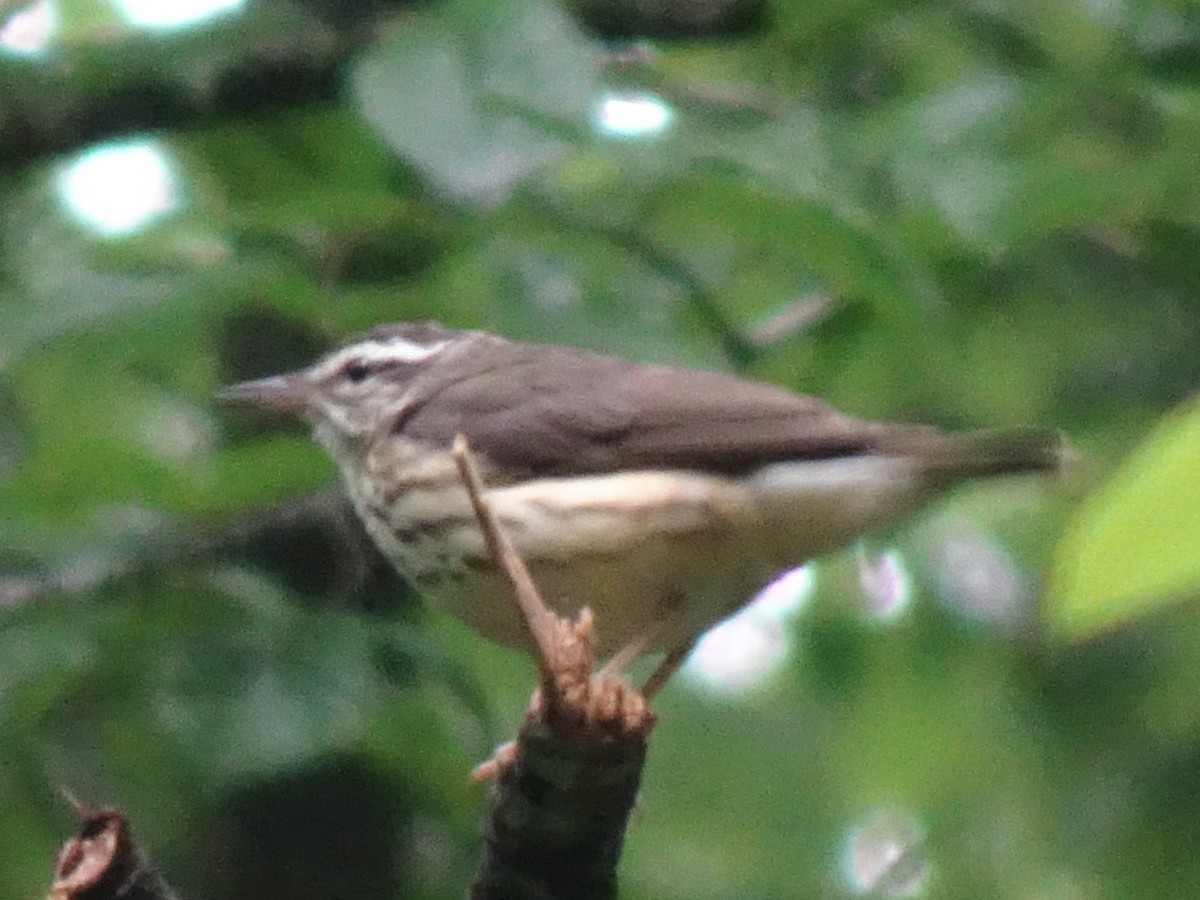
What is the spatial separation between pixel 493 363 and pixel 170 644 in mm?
1102

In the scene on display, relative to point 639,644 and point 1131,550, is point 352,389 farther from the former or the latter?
point 1131,550

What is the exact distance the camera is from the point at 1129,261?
411 centimetres

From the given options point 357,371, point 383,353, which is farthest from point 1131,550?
point 357,371

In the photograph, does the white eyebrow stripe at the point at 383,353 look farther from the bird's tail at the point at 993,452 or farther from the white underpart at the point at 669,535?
the bird's tail at the point at 993,452

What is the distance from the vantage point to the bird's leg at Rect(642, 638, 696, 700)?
3.66 meters

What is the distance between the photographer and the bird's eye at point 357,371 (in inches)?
173

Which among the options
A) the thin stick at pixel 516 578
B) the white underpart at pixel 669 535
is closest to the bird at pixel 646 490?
the white underpart at pixel 669 535

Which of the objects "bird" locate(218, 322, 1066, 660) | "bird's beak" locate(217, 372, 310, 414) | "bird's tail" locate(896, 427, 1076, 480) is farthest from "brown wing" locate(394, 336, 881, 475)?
"bird's beak" locate(217, 372, 310, 414)

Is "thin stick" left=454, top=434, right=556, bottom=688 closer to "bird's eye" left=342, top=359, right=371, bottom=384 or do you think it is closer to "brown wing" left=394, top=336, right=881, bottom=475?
"brown wing" left=394, top=336, right=881, bottom=475

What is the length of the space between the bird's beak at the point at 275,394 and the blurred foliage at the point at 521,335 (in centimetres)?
13

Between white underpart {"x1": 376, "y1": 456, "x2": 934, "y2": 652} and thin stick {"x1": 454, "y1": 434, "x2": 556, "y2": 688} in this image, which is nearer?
thin stick {"x1": 454, "y1": 434, "x2": 556, "y2": 688}

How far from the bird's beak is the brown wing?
1.39ft

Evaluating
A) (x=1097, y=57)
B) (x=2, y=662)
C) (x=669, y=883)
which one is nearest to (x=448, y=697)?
(x=2, y=662)

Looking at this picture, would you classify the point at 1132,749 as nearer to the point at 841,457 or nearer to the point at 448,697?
the point at 841,457
